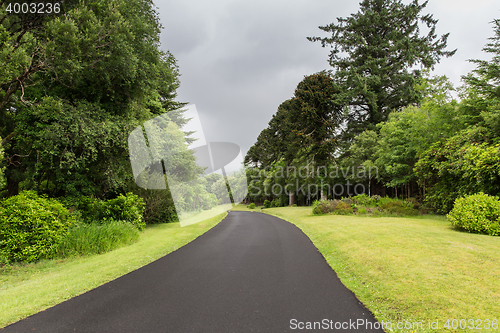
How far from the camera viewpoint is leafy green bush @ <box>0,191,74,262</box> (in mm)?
Result: 7012

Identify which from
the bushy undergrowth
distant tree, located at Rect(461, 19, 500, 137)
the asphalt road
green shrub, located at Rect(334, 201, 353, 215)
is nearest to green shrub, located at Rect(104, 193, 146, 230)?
the asphalt road

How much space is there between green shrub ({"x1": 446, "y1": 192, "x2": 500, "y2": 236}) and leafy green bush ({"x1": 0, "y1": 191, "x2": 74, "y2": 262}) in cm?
1516

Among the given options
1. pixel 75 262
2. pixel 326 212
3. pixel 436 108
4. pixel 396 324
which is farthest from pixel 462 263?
pixel 436 108

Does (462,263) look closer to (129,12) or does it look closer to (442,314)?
(442,314)

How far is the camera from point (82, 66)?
9500 mm

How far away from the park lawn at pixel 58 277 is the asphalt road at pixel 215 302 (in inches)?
14.6

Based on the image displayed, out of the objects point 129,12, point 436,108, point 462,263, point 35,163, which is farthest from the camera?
point 436,108

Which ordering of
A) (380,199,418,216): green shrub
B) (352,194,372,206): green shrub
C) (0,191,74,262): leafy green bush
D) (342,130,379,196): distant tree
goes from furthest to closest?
(342,130,379,196): distant tree, (352,194,372,206): green shrub, (380,199,418,216): green shrub, (0,191,74,262): leafy green bush

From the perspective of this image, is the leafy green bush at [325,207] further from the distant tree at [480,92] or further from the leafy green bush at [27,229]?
the leafy green bush at [27,229]

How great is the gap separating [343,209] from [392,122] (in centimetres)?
1186

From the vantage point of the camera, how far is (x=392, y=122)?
2359 centimetres

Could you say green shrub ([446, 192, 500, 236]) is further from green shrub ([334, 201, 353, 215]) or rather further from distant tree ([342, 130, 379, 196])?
distant tree ([342, 130, 379, 196])

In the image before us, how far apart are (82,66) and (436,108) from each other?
2273 cm

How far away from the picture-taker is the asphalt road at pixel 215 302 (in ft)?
11.2
